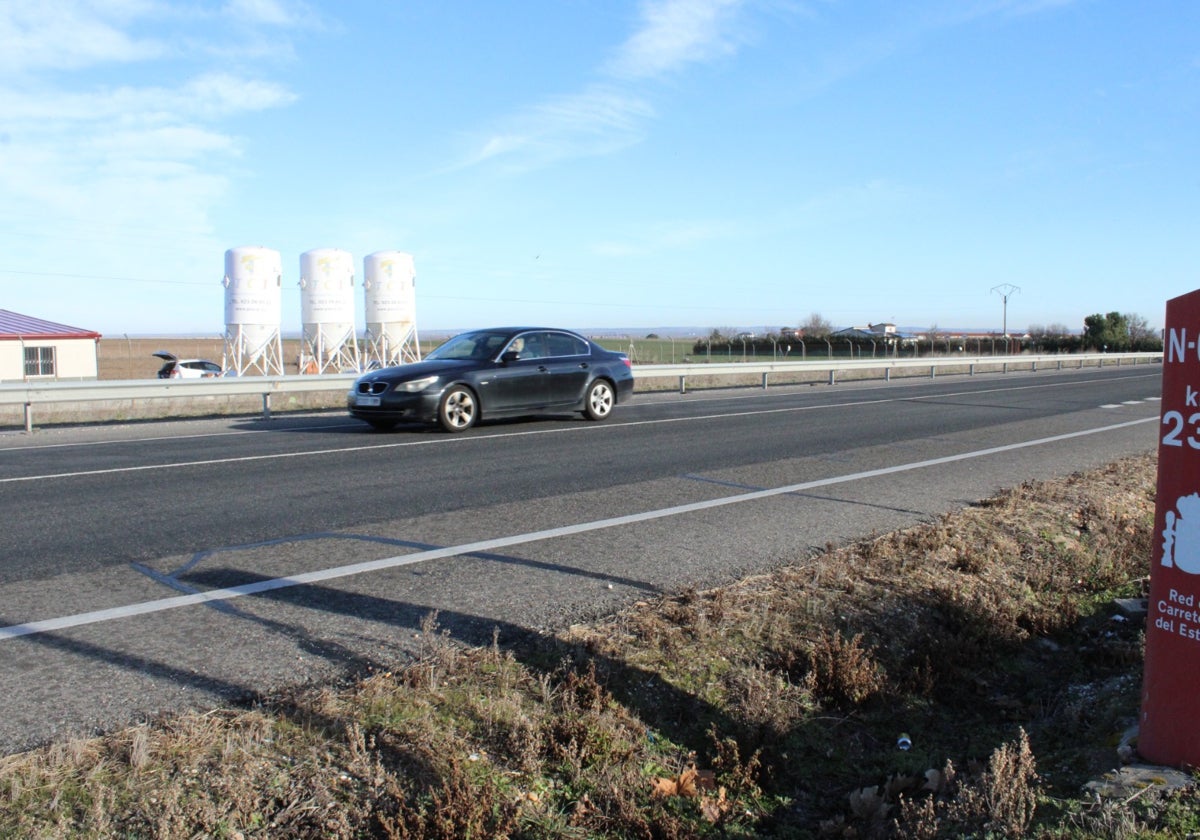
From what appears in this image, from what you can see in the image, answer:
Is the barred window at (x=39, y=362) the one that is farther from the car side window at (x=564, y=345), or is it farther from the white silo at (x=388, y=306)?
the car side window at (x=564, y=345)

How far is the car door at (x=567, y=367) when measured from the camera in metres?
14.6

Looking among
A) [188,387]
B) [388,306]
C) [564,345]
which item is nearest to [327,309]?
[388,306]

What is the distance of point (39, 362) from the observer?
40875 mm

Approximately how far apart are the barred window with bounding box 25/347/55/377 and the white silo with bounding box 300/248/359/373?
12.3m

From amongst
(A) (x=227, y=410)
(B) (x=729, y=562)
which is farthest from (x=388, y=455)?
(A) (x=227, y=410)

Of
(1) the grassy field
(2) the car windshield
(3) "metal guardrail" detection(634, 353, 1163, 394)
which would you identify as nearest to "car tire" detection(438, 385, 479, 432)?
(2) the car windshield

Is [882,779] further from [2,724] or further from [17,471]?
[17,471]

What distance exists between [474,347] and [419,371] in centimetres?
137

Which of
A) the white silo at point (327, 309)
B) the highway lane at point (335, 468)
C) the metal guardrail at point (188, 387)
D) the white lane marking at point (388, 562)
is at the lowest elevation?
the white lane marking at point (388, 562)

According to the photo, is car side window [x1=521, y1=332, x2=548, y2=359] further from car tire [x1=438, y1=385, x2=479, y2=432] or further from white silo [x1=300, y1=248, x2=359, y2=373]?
white silo [x1=300, y1=248, x2=359, y2=373]

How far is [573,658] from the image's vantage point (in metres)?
4.28

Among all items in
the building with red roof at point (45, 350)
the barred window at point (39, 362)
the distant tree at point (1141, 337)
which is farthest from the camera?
the distant tree at point (1141, 337)

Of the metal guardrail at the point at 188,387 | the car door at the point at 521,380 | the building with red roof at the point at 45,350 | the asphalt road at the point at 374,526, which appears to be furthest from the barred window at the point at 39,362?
the car door at the point at 521,380

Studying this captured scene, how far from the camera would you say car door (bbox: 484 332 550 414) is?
13.9m
